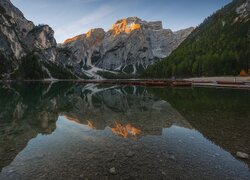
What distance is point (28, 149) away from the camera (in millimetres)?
14891

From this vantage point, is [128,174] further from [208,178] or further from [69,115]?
[69,115]

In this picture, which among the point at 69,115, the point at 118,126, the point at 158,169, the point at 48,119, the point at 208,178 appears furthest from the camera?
the point at 69,115

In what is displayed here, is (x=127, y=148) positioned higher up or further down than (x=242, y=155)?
further down

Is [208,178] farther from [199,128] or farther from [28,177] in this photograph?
[199,128]

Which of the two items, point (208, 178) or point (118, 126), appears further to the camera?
point (118, 126)

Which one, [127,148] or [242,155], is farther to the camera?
[127,148]

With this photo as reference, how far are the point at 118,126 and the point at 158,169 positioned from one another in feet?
34.3

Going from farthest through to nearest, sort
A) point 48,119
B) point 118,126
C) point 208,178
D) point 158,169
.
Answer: point 48,119 → point 118,126 → point 158,169 → point 208,178

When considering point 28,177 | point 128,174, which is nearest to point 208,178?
point 128,174

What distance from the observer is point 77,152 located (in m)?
14.2

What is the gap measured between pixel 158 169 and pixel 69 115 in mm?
18880

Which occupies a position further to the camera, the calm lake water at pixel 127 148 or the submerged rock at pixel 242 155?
the submerged rock at pixel 242 155

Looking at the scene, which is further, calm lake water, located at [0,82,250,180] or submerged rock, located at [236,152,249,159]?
submerged rock, located at [236,152,249,159]

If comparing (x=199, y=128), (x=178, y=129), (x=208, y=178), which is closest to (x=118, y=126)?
(x=178, y=129)
